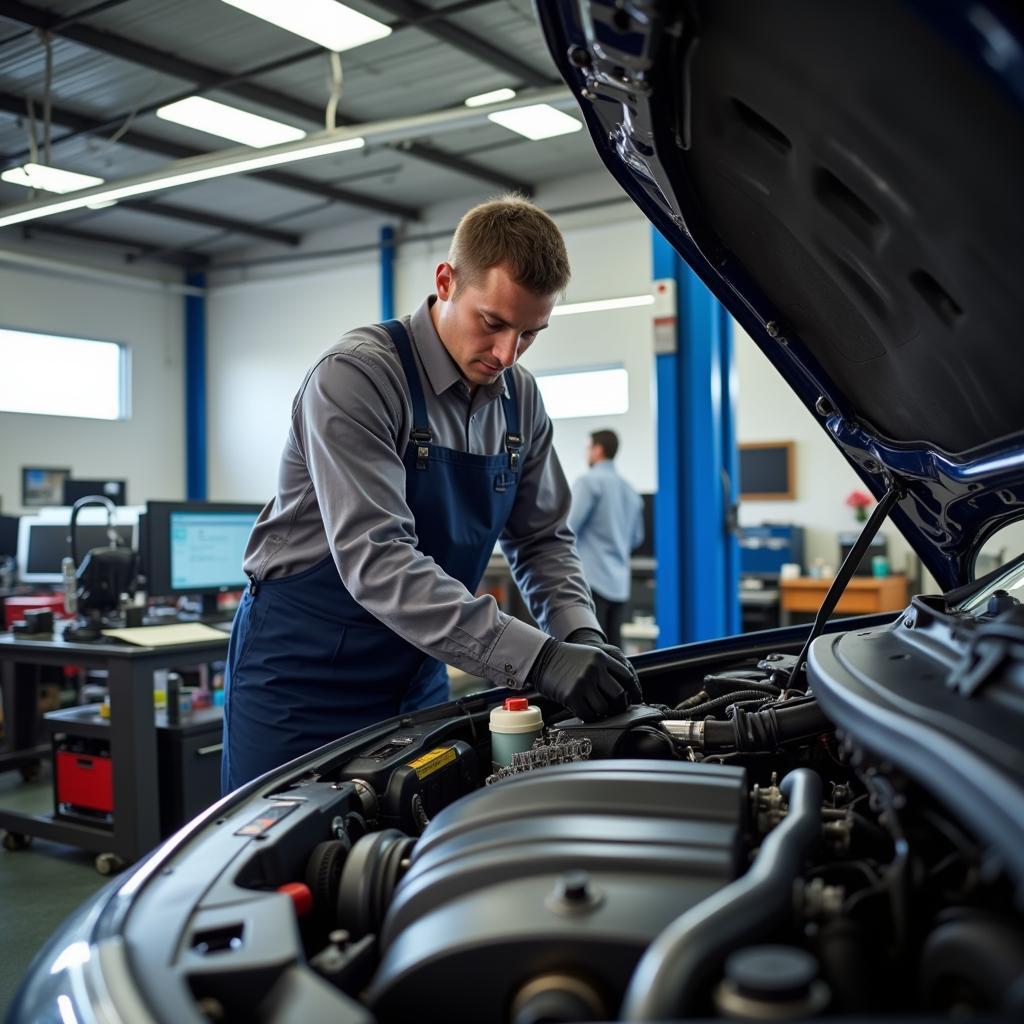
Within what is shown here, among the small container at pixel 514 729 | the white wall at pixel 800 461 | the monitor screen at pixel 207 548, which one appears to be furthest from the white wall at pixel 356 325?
the small container at pixel 514 729

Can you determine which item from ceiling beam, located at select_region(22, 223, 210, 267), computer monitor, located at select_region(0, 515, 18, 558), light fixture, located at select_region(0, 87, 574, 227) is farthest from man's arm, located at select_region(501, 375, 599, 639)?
ceiling beam, located at select_region(22, 223, 210, 267)

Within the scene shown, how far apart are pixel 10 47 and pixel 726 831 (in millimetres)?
6558

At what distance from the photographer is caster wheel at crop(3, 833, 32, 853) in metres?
3.52

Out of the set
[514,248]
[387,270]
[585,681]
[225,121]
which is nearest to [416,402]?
[514,248]

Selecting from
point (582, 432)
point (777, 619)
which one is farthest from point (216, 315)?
point (777, 619)

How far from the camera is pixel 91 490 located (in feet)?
22.2

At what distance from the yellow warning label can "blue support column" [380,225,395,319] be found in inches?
318

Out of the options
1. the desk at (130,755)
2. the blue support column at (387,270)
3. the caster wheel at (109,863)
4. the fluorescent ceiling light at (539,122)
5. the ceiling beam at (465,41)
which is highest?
the ceiling beam at (465,41)

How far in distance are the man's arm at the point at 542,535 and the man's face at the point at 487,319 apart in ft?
0.92

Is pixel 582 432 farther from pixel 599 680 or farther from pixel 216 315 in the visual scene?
pixel 599 680

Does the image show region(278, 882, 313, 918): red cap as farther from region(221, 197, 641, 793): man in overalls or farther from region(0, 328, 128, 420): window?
region(0, 328, 128, 420): window

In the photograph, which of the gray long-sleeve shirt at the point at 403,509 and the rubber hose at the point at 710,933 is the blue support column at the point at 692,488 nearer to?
the gray long-sleeve shirt at the point at 403,509

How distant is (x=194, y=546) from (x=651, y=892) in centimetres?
339

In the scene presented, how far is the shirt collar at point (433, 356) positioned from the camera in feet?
5.75
